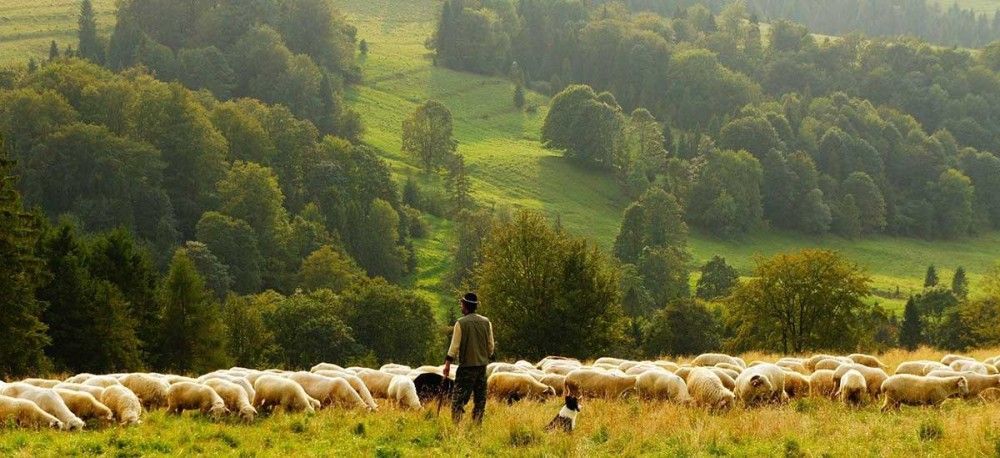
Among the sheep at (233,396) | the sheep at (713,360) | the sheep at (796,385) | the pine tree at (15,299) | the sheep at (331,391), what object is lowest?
the pine tree at (15,299)

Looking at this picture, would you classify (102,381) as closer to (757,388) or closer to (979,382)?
(757,388)

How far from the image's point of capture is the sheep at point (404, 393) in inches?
945

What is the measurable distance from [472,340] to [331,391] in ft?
16.0

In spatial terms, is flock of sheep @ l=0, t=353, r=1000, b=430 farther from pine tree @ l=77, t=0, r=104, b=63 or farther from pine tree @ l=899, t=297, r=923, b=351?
pine tree @ l=77, t=0, r=104, b=63

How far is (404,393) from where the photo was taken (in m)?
24.4

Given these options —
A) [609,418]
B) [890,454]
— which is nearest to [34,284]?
[609,418]

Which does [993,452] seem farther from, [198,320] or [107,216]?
[107,216]

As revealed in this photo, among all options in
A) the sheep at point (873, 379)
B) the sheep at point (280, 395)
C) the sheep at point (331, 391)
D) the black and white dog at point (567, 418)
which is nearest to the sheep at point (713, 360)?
the sheep at point (873, 379)

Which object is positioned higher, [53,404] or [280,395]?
[53,404]

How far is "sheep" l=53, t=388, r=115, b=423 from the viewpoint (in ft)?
69.6

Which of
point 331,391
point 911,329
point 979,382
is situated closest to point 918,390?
point 979,382

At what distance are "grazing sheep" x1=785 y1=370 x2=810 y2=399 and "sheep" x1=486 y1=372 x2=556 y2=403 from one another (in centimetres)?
560

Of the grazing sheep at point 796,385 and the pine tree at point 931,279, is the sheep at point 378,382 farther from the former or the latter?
the pine tree at point 931,279

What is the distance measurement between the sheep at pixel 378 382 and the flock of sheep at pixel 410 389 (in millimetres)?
24
